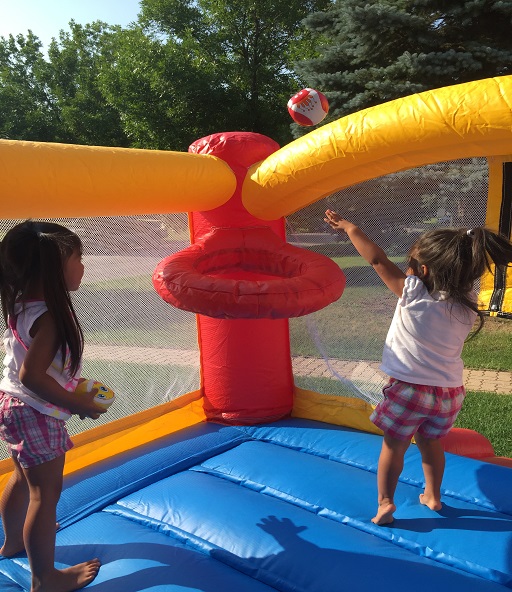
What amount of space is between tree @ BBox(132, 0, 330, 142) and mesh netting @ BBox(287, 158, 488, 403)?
9527 mm

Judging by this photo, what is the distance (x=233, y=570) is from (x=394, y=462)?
2.26ft

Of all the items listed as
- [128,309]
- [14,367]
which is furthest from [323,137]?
[14,367]

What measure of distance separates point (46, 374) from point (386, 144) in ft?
4.86

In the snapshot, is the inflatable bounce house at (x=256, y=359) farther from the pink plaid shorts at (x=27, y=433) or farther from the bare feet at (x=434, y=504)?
the pink plaid shorts at (x=27, y=433)

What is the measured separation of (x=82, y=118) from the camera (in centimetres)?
1834

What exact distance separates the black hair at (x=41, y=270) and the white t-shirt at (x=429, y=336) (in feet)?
3.71

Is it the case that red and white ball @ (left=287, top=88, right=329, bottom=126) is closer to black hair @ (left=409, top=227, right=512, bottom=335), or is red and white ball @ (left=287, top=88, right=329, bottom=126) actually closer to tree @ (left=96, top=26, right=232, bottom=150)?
black hair @ (left=409, top=227, right=512, bottom=335)

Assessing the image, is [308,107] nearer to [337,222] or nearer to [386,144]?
[386,144]

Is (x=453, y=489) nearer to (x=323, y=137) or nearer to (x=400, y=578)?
(x=400, y=578)

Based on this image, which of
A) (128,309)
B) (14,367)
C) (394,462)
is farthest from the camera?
(128,309)

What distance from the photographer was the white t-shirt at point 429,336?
2100mm

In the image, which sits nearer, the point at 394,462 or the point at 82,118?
the point at 394,462

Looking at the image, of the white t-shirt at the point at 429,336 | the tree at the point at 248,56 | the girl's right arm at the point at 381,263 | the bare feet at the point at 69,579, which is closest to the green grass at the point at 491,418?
the white t-shirt at the point at 429,336

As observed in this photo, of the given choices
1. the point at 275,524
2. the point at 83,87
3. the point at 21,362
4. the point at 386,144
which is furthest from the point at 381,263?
the point at 83,87
